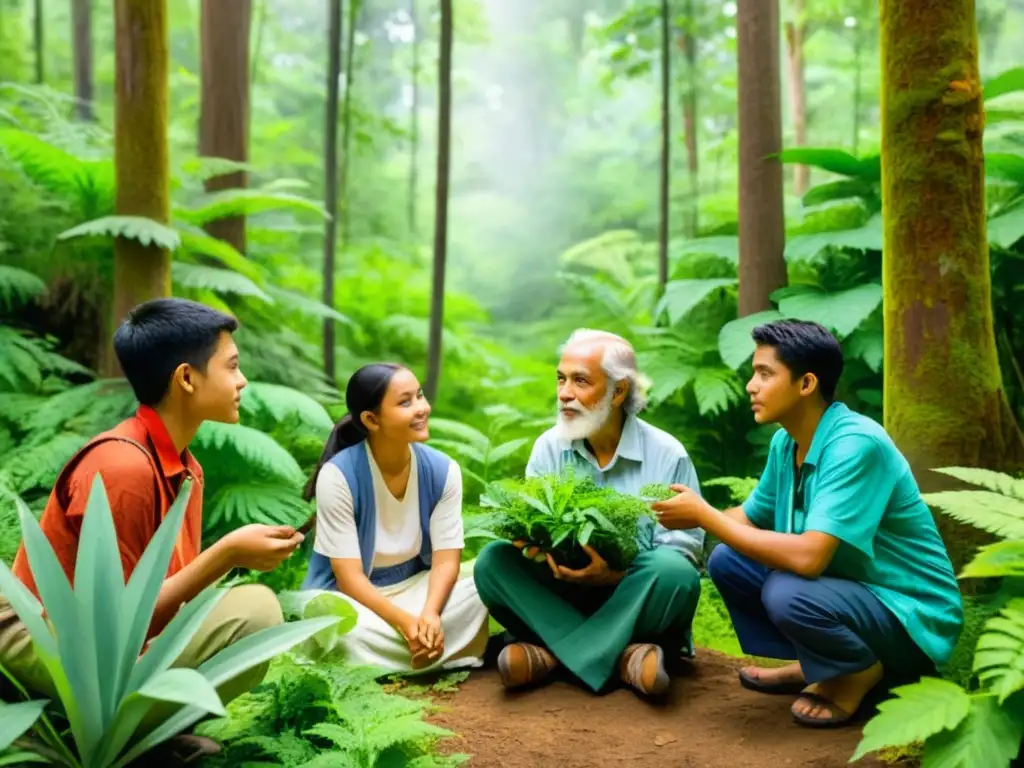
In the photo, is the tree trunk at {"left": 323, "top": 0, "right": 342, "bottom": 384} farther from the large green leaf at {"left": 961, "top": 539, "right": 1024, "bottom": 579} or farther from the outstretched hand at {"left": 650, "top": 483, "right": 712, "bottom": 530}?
the large green leaf at {"left": 961, "top": 539, "right": 1024, "bottom": 579}

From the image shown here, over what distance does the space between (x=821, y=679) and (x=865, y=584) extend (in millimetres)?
318

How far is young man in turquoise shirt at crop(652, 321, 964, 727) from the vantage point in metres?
2.73

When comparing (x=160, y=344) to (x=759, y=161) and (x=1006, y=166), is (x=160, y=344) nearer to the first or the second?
(x=759, y=161)

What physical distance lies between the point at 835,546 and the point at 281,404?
10.1 feet

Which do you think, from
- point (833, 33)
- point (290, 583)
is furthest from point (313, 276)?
point (833, 33)

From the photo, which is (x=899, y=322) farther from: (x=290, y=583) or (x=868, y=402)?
(x=290, y=583)

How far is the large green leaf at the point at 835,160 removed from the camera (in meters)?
5.19

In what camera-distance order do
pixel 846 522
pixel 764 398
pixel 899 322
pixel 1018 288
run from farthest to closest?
pixel 1018 288 < pixel 899 322 < pixel 764 398 < pixel 846 522

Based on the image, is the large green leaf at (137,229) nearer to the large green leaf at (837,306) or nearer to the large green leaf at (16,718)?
the large green leaf at (16,718)

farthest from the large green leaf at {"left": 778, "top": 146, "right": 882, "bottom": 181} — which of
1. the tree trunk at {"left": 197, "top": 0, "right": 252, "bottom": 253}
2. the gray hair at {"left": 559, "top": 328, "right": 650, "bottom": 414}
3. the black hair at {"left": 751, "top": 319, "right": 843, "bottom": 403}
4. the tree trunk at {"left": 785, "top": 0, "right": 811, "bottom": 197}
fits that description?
the tree trunk at {"left": 785, "top": 0, "right": 811, "bottom": 197}

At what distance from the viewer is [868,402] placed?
5109 millimetres

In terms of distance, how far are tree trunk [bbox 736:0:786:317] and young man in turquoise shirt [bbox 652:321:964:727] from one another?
8.36 ft

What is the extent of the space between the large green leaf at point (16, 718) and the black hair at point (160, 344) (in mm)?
861

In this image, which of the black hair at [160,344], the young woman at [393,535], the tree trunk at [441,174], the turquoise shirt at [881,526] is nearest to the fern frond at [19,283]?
the tree trunk at [441,174]
